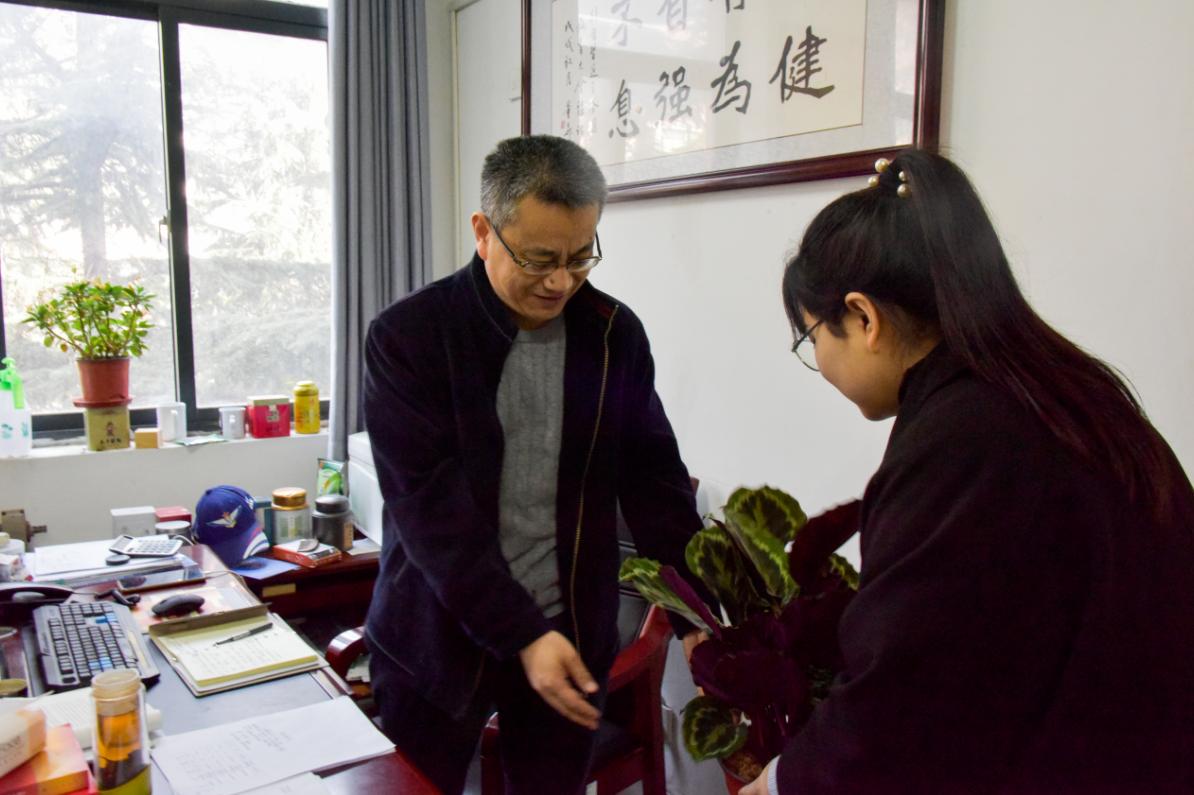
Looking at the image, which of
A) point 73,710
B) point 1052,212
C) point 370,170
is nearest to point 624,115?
point 370,170

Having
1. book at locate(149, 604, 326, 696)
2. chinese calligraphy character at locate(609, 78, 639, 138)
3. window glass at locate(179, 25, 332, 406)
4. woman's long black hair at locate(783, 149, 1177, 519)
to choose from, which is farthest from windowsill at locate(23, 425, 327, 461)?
woman's long black hair at locate(783, 149, 1177, 519)

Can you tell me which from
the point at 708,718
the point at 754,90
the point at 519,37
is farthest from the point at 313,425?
the point at 708,718

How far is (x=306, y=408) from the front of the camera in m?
3.01

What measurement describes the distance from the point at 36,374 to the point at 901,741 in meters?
2.90

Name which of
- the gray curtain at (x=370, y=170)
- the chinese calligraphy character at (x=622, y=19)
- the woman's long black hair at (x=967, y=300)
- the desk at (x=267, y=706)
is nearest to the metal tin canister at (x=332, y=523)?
the gray curtain at (x=370, y=170)

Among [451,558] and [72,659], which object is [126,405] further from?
[451,558]

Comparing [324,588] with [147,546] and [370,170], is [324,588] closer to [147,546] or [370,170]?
[147,546]

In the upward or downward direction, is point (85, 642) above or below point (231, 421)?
below

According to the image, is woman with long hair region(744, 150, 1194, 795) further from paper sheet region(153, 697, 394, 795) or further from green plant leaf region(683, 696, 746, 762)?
paper sheet region(153, 697, 394, 795)

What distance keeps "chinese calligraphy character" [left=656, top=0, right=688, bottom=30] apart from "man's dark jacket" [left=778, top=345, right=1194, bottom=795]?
1525 mm

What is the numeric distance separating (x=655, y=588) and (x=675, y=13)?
1562 millimetres

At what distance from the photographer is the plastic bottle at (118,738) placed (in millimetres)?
962

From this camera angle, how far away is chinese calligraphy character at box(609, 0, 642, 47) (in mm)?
2219

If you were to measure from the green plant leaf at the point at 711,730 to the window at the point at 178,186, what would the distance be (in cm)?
256
